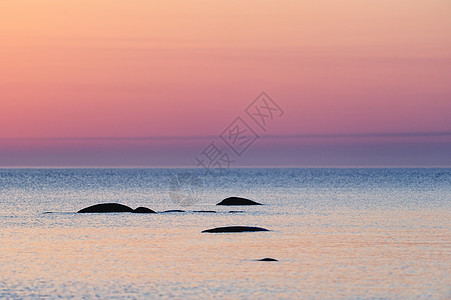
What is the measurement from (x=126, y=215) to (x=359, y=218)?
22784 millimetres

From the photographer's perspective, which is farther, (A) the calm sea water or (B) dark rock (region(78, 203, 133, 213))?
(B) dark rock (region(78, 203, 133, 213))

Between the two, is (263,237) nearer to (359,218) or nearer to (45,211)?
(359,218)

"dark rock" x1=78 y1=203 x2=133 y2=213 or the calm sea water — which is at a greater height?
"dark rock" x1=78 y1=203 x2=133 y2=213

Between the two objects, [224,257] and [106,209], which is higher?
[106,209]

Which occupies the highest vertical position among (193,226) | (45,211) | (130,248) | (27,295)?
(45,211)

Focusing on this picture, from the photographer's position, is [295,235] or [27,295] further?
[295,235]

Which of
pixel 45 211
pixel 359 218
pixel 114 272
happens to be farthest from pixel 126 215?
pixel 114 272

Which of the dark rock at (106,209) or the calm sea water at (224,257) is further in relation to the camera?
the dark rock at (106,209)

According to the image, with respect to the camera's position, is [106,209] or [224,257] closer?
[224,257]

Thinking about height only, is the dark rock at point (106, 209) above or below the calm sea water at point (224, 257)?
above

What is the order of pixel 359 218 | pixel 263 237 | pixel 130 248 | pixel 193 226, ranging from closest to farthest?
1. pixel 130 248
2. pixel 263 237
3. pixel 193 226
4. pixel 359 218

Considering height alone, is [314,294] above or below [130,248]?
below

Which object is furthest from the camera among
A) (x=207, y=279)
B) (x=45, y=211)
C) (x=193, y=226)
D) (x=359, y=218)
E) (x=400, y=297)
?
(x=45, y=211)

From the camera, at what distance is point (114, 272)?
135 feet
